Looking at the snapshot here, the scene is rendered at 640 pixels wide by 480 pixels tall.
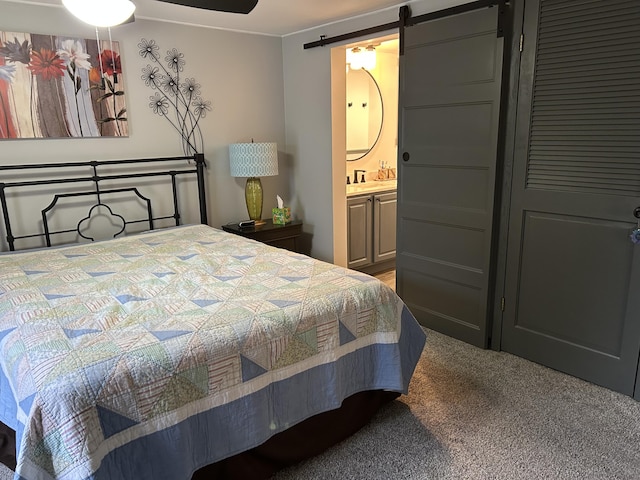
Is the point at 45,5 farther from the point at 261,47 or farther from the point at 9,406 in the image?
the point at 9,406

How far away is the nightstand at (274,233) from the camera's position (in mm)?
3748

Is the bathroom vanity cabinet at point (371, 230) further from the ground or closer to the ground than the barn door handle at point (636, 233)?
closer to the ground

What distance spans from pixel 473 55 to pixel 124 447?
2.60 m

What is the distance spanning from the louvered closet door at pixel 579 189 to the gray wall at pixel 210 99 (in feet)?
7.45

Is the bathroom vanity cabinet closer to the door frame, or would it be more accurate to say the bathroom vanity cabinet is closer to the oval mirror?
the oval mirror

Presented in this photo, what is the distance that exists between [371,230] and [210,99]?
1.85 meters

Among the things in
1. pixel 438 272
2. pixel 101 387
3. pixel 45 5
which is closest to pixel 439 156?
pixel 438 272

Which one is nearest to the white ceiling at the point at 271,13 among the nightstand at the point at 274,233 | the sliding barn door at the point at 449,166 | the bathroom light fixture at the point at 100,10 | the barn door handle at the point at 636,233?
the sliding barn door at the point at 449,166

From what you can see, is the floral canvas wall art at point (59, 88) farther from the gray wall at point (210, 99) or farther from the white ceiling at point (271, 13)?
the white ceiling at point (271, 13)

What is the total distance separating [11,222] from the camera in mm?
3031

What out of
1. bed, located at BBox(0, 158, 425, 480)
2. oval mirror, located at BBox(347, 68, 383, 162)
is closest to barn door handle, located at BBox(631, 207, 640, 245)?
bed, located at BBox(0, 158, 425, 480)

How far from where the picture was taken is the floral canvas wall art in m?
2.91

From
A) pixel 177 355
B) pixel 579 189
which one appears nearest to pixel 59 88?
pixel 177 355

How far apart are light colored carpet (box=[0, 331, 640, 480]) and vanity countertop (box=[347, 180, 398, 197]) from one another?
6.30 ft
